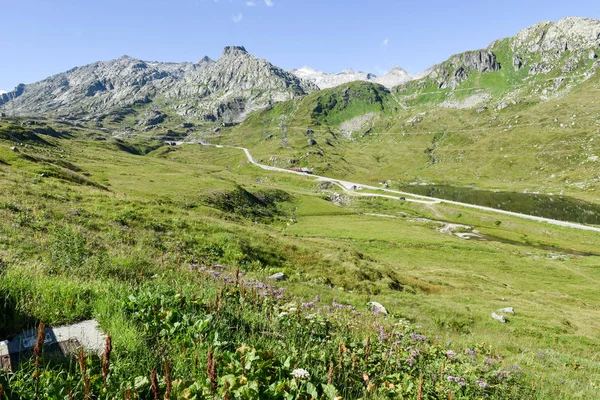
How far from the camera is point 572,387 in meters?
10.4

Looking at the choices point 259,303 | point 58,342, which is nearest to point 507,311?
point 259,303

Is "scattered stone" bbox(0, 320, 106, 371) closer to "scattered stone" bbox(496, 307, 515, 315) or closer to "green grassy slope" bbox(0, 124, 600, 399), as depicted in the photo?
"green grassy slope" bbox(0, 124, 600, 399)

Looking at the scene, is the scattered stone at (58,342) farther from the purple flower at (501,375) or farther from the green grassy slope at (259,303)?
the purple flower at (501,375)

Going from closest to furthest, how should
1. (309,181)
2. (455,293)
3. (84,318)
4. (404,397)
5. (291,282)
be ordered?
(404,397)
(84,318)
(291,282)
(455,293)
(309,181)

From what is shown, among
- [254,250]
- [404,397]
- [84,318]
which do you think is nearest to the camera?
[404,397]

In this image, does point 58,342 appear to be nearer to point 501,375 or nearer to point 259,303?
point 259,303

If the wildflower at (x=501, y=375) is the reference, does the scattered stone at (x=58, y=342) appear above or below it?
above

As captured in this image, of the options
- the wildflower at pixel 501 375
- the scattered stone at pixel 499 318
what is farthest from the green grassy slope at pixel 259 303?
the scattered stone at pixel 499 318

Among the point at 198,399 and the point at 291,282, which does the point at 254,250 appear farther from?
the point at 198,399

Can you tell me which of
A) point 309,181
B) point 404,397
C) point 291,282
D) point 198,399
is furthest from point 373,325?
point 309,181

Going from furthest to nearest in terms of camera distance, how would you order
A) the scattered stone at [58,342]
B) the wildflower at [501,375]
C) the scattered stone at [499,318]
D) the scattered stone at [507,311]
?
the scattered stone at [507,311], the scattered stone at [499,318], the wildflower at [501,375], the scattered stone at [58,342]

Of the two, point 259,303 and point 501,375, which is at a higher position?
point 259,303

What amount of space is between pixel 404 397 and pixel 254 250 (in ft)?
75.7

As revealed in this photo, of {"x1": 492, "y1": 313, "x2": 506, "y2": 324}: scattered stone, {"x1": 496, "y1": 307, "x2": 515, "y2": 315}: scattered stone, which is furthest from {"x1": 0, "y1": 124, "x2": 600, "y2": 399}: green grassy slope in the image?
{"x1": 496, "y1": 307, "x2": 515, "y2": 315}: scattered stone
